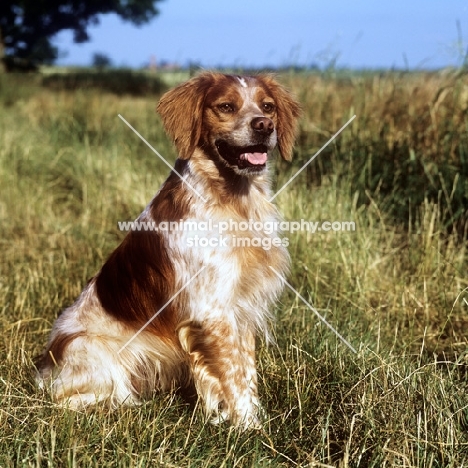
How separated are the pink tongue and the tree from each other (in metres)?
12.5

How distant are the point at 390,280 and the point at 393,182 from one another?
3.66 ft

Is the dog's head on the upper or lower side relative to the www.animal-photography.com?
upper

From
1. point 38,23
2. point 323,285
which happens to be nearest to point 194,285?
point 323,285

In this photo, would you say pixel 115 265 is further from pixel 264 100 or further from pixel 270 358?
pixel 264 100

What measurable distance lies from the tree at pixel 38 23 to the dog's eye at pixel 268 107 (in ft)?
40.3

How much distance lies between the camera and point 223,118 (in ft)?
9.41

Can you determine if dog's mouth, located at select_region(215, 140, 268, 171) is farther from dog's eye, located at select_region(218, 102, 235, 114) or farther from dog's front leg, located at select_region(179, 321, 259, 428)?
dog's front leg, located at select_region(179, 321, 259, 428)

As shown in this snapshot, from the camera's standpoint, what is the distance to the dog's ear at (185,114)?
2.89 meters

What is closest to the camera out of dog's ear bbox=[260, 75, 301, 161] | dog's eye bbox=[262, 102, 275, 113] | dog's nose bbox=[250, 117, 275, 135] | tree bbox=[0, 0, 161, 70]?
dog's nose bbox=[250, 117, 275, 135]

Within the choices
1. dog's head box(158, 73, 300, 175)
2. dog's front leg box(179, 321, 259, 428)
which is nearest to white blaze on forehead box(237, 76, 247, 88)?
dog's head box(158, 73, 300, 175)

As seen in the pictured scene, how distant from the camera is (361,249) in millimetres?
3957

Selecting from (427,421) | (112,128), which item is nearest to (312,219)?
(427,421)

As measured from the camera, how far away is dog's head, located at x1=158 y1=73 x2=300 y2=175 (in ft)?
9.20

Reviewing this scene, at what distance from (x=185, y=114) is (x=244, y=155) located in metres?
0.35
